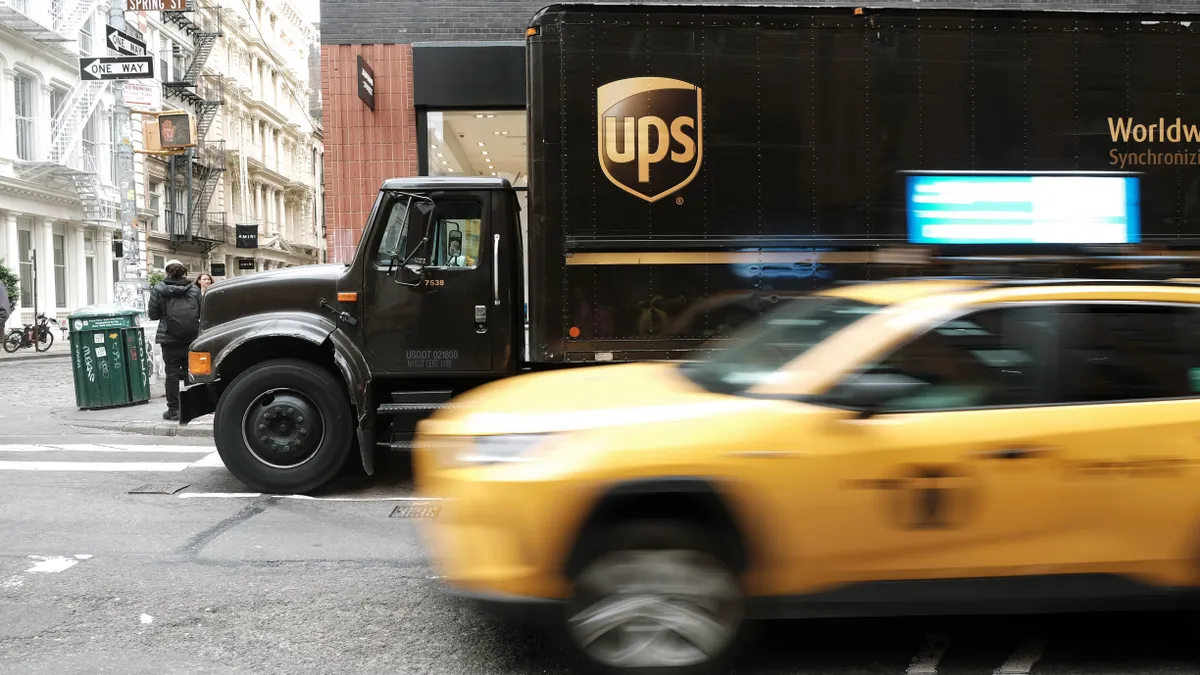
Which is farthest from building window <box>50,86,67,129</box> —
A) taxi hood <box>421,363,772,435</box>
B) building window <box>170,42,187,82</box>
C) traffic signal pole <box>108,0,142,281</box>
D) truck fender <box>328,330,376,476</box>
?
taxi hood <box>421,363,772,435</box>

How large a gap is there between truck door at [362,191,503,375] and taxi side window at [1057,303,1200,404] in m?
4.53

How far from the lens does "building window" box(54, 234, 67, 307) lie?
101 feet

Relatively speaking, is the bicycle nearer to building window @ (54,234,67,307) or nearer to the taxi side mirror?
building window @ (54,234,67,307)

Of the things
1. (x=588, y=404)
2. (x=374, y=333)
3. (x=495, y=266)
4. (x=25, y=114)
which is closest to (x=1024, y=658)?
(x=588, y=404)

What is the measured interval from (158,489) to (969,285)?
649 centimetres

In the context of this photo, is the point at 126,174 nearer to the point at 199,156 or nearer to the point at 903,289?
the point at 903,289

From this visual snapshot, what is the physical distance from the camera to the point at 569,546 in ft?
10.7

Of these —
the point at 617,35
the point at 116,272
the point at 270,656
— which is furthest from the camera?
the point at 116,272

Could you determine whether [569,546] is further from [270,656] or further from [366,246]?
[366,246]

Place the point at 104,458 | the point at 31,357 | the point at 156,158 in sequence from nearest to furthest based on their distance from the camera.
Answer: the point at 104,458
the point at 31,357
the point at 156,158

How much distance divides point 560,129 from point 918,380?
408 centimetres

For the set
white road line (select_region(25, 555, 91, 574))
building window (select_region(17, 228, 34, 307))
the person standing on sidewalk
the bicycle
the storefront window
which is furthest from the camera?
building window (select_region(17, 228, 34, 307))

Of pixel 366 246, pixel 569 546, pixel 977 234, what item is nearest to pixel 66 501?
pixel 366 246

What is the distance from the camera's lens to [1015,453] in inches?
132
